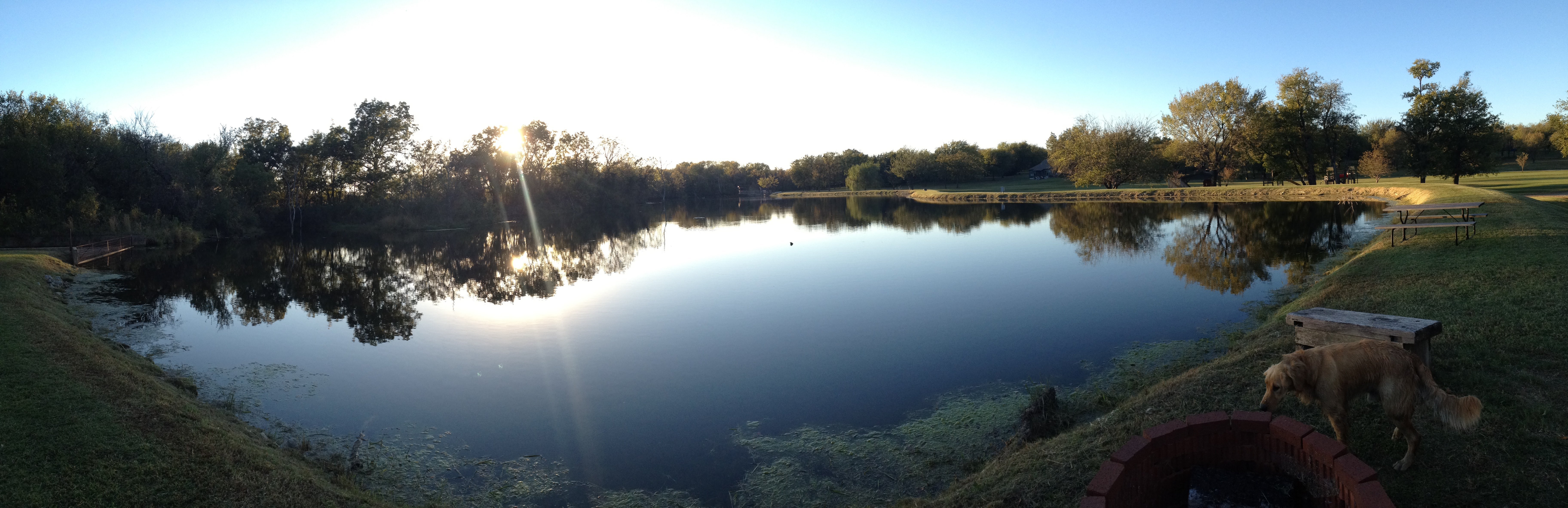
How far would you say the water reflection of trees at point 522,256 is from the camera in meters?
18.2

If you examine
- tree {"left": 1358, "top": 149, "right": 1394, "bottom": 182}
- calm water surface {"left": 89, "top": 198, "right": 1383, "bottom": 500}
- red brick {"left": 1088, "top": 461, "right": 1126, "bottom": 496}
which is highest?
tree {"left": 1358, "top": 149, "right": 1394, "bottom": 182}

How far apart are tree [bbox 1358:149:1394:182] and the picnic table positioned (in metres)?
31.4

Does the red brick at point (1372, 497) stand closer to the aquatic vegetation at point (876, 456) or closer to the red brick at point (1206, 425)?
the red brick at point (1206, 425)

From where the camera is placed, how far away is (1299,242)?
22.2 meters

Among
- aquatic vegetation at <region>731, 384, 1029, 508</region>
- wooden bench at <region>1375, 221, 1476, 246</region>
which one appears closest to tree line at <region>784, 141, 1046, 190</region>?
wooden bench at <region>1375, 221, 1476, 246</region>

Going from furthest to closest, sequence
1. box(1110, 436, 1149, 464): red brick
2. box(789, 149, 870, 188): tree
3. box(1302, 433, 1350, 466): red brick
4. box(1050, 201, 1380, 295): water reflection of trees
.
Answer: box(789, 149, 870, 188): tree < box(1050, 201, 1380, 295): water reflection of trees < box(1110, 436, 1149, 464): red brick < box(1302, 433, 1350, 466): red brick

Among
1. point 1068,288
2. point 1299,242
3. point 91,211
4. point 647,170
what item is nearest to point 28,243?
point 91,211

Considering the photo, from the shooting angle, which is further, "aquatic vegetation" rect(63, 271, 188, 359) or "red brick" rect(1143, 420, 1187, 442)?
"aquatic vegetation" rect(63, 271, 188, 359)

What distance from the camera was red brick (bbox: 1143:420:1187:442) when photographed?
4.22 m

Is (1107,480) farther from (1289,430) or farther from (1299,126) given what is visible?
(1299,126)

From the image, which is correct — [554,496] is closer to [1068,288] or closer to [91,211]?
[1068,288]

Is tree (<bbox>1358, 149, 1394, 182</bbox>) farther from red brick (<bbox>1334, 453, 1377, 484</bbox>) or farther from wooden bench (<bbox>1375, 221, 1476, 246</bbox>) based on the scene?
red brick (<bbox>1334, 453, 1377, 484</bbox>)

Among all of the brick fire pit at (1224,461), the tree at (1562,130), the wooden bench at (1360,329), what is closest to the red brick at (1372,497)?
the brick fire pit at (1224,461)

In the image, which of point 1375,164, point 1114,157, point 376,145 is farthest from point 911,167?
point 376,145
